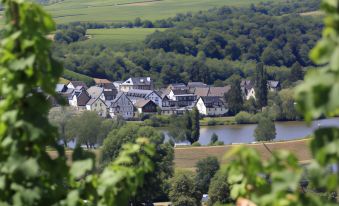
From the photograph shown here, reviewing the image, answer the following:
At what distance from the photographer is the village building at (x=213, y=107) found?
148 ft

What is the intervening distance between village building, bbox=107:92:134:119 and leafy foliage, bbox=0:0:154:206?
42.2 metres

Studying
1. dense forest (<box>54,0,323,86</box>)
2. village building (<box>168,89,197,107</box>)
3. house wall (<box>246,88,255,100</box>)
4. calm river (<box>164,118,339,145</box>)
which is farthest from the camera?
dense forest (<box>54,0,323,86</box>)

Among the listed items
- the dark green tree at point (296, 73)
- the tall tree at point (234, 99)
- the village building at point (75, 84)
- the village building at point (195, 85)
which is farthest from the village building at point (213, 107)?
the village building at point (75, 84)

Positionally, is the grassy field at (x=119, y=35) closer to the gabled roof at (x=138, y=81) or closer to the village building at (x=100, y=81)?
the village building at (x=100, y=81)

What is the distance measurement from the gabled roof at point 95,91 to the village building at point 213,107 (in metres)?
5.79

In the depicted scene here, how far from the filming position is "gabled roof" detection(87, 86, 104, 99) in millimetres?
47444

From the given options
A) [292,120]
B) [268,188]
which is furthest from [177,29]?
[268,188]

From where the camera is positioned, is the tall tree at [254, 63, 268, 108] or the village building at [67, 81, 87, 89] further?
the village building at [67, 81, 87, 89]

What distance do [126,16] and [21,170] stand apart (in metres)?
71.0

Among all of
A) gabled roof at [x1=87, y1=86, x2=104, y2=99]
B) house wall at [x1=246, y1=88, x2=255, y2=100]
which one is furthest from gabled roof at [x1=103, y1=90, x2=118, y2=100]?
house wall at [x1=246, y1=88, x2=255, y2=100]

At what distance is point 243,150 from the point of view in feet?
4.71

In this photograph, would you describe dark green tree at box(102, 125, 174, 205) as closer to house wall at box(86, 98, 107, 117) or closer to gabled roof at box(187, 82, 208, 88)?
house wall at box(86, 98, 107, 117)

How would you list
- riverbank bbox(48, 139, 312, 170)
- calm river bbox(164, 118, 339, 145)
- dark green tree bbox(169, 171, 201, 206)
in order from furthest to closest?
calm river bbox(164, 118, 339, 145), riverbank bbox(48, 139, 312, 170), dark green tree bbox(169, 171, 201, 206)

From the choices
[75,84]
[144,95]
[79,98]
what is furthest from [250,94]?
[75,84]
